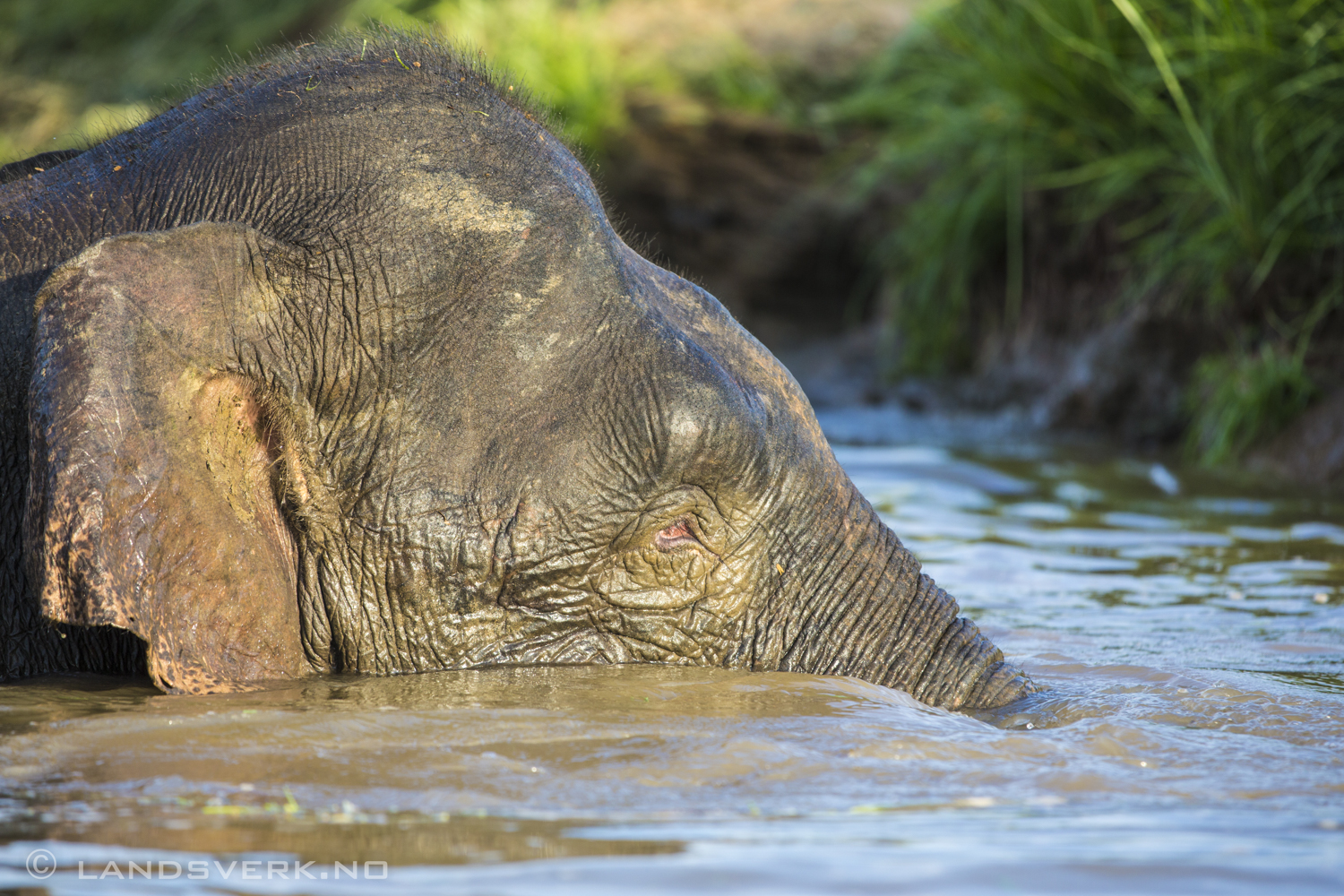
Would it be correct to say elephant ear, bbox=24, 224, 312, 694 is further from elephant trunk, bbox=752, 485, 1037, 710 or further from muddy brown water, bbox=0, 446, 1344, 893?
elephant trunk, bbox=752, 485, 1037, 710

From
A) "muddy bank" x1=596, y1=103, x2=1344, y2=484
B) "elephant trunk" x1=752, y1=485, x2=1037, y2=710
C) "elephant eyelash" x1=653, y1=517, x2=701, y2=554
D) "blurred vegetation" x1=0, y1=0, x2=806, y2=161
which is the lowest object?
"elephant trunk" x1=752, y1=485, x2=1037, y2=710

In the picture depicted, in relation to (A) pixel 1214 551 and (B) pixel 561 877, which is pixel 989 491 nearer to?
(A) pixel 1214 551

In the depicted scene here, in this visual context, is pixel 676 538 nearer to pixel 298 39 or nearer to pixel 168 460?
pixel 168 460

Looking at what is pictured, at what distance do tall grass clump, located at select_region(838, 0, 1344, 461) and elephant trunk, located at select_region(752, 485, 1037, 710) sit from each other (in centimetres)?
504

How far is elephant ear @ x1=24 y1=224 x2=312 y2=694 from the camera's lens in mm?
3096

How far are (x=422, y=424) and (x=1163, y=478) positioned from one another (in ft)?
18.9

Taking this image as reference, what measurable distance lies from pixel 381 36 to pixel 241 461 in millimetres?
1173

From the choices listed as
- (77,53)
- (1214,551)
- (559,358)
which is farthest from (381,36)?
(77,53)

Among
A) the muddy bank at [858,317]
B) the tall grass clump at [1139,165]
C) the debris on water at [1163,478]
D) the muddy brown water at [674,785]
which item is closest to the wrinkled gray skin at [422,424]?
the muddy brown water at [674,785]

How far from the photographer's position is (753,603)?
3771 mm

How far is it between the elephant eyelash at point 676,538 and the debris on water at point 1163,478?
4.81 metres

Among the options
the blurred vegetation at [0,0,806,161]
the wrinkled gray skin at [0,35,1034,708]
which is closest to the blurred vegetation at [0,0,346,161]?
the blurred vegetation at [0,0,806,161]

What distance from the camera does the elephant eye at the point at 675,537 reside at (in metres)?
3.66

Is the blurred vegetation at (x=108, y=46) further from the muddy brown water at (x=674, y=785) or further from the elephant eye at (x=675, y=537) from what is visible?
the muddy brown water at (x=674, y=785)
